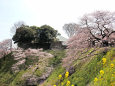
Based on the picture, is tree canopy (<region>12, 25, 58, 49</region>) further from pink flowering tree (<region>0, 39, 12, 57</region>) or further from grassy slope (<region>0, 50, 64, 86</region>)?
grassy slope (<region>0, 50, 64, 86</region>)

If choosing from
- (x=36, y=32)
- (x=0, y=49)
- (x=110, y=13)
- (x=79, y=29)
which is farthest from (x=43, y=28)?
(x=110, y=13)

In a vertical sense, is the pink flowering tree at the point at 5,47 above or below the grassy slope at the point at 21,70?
above

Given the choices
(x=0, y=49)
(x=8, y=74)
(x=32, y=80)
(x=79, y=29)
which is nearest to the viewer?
(x=79, y=29)

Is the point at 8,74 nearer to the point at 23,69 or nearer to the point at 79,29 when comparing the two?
the point at 23,69

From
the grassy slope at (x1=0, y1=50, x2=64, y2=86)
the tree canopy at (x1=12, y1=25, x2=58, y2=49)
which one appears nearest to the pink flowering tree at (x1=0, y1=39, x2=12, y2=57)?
→ the grassy slope at (x1=0, y1=50, x2=64, y2=86)

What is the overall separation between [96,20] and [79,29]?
4.64 feet

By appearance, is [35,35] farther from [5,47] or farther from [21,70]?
[21,70]

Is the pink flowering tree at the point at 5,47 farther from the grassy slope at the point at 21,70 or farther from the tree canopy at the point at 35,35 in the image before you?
the tree canopy at the point at 35,35

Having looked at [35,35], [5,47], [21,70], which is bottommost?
[21,70]

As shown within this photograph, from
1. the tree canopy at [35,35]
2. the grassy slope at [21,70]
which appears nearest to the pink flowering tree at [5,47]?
the grassy slope at [21,70]

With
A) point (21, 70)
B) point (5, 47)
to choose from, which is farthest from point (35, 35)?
point (21, 70)

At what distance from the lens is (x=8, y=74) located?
51.3 feet

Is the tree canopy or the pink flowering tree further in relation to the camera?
the tree canopy

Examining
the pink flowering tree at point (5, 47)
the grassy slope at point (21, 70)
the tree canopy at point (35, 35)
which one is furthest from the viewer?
the tree canopy at point (35, 35)
